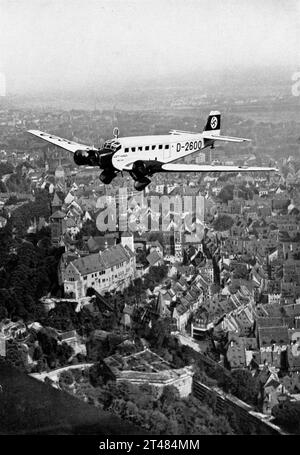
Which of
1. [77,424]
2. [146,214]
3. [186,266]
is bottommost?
[77,424]

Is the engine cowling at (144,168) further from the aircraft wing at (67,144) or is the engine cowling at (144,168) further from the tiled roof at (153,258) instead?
the tiled roof at (153,258)

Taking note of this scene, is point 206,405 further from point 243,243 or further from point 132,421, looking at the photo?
point 243,243

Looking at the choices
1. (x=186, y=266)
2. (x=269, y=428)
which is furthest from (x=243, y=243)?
(x=269, y=428)

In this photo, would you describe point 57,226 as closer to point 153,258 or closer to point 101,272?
point 101,272

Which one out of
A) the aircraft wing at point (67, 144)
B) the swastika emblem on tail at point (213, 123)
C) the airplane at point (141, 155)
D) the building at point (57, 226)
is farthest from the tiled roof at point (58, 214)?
the airplane at point (141, 155)

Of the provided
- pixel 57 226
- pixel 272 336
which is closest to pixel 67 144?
pixel 272 336
